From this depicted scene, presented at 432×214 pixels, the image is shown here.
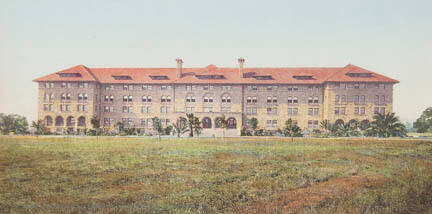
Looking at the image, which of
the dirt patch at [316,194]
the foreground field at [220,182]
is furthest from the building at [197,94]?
the dirt patch at [316,194]

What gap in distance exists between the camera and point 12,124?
14031 millimetres

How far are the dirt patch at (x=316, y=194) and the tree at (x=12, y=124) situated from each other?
11.8m

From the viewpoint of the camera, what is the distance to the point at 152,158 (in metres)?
12.4

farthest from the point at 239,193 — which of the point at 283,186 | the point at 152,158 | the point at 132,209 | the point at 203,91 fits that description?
the point at 203,91

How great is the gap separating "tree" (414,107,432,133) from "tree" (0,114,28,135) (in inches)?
664

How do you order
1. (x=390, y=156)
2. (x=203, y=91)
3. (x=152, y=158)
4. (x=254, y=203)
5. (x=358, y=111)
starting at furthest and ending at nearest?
(x=203, y=91)
(x=358, y=111)
(x=152, y=158)
(x=390, y=156)
(x=254, y=203)

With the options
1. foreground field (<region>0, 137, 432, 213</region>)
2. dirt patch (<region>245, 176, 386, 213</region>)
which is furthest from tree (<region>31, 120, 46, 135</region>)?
dirt patch (<region>245, 176, 386, 213</region>)

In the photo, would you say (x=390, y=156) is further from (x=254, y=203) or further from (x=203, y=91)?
(x=203, y=91)

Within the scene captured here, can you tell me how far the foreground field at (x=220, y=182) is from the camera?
788 cm

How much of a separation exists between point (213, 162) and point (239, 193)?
10.8 ft

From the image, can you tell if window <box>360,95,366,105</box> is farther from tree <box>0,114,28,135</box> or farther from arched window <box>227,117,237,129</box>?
tree <box>0,114,28,135</box>

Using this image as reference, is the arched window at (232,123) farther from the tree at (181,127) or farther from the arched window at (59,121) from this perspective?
the arched window at (59,121)

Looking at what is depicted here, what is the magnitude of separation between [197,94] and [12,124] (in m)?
26.0

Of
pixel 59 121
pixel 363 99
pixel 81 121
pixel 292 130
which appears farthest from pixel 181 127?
pixel 363 99
